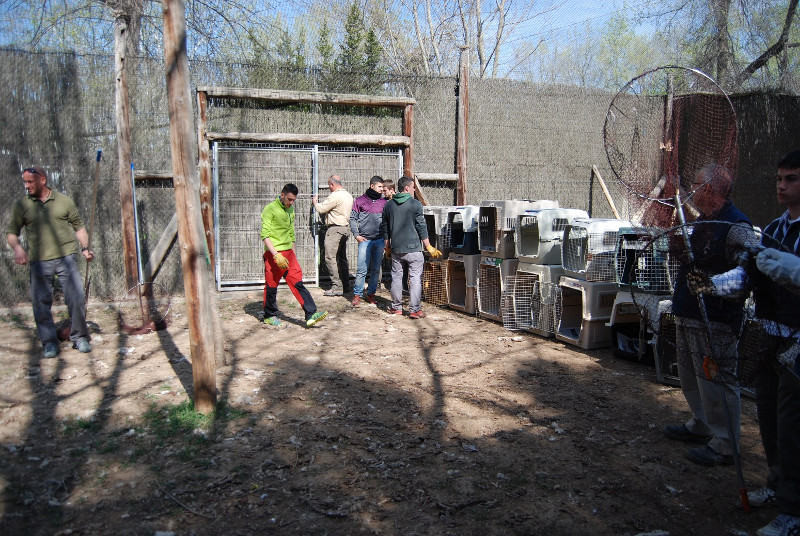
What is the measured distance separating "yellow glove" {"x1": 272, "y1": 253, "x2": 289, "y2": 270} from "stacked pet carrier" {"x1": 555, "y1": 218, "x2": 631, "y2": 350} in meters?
3.30

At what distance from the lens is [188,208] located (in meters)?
4.77

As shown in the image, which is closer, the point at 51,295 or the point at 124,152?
the point at 51,295

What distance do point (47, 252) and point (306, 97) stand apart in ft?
15.5

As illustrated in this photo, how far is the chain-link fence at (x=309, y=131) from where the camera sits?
8438 millimetres

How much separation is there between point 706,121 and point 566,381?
268cm

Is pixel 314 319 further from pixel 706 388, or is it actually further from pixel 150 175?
pixel 706 388

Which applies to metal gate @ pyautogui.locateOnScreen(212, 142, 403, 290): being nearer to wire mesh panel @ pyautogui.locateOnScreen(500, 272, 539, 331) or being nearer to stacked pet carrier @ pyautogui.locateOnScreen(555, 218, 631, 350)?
wire mesh panel @ pyautogui.locateOnScreen(500, 272, 539, 331)

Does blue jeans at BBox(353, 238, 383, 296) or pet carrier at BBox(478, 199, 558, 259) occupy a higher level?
pet carrier at BBox(478, 199, 558, 259)

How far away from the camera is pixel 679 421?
16.3ft

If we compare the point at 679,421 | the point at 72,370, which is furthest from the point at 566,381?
the point at 72,370

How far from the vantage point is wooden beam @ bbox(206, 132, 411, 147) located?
9.47 m

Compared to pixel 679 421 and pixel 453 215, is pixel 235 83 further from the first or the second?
pixel 679 421

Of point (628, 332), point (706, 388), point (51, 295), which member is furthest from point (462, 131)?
point (706, 388)

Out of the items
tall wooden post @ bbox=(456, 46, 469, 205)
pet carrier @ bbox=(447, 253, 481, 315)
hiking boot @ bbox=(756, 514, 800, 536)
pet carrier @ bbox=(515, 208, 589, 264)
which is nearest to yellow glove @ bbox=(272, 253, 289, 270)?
pet carrier @ bbox=(447, 253, 481, 315)
